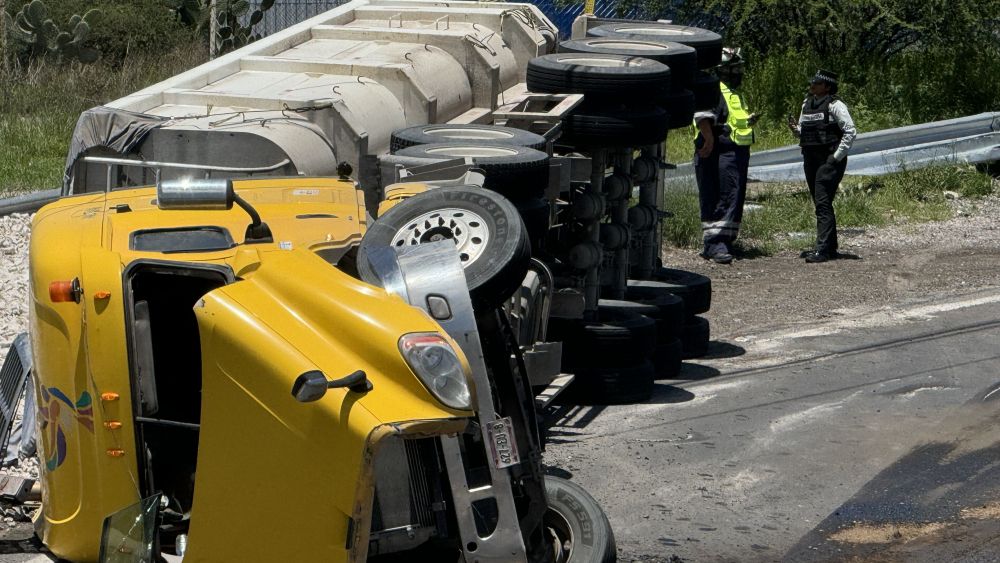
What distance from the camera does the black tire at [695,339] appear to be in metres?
10.0

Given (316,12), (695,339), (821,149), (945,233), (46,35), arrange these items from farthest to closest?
1. (316,12)
2. (46,35)
3. (945,233)
4. (821,149)
5. (695,339)

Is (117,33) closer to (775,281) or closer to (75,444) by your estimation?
(775,281)

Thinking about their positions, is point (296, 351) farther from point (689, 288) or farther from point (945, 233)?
point (945, 233)

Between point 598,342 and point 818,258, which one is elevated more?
point 598,342

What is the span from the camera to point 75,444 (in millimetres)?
4801

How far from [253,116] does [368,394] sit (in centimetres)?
464

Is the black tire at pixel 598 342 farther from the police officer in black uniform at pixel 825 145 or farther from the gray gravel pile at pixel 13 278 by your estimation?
the police officer in black uniform at pixel 825 145

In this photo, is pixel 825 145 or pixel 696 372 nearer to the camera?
pixel 696 372

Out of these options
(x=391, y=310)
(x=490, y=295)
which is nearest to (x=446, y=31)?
(x=490, y=295)

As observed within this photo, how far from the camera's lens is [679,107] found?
31.8ft

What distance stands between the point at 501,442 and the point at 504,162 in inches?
120

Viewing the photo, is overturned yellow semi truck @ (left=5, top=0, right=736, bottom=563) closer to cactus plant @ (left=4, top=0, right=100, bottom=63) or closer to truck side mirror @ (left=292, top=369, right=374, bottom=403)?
truck side mirror @ (left=292, top=369, right=374, bottom=403)

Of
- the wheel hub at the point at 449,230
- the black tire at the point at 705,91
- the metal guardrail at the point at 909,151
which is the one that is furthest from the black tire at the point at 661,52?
the metal guardrail at the point at 909,151

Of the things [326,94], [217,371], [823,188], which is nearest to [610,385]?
[326,94]
